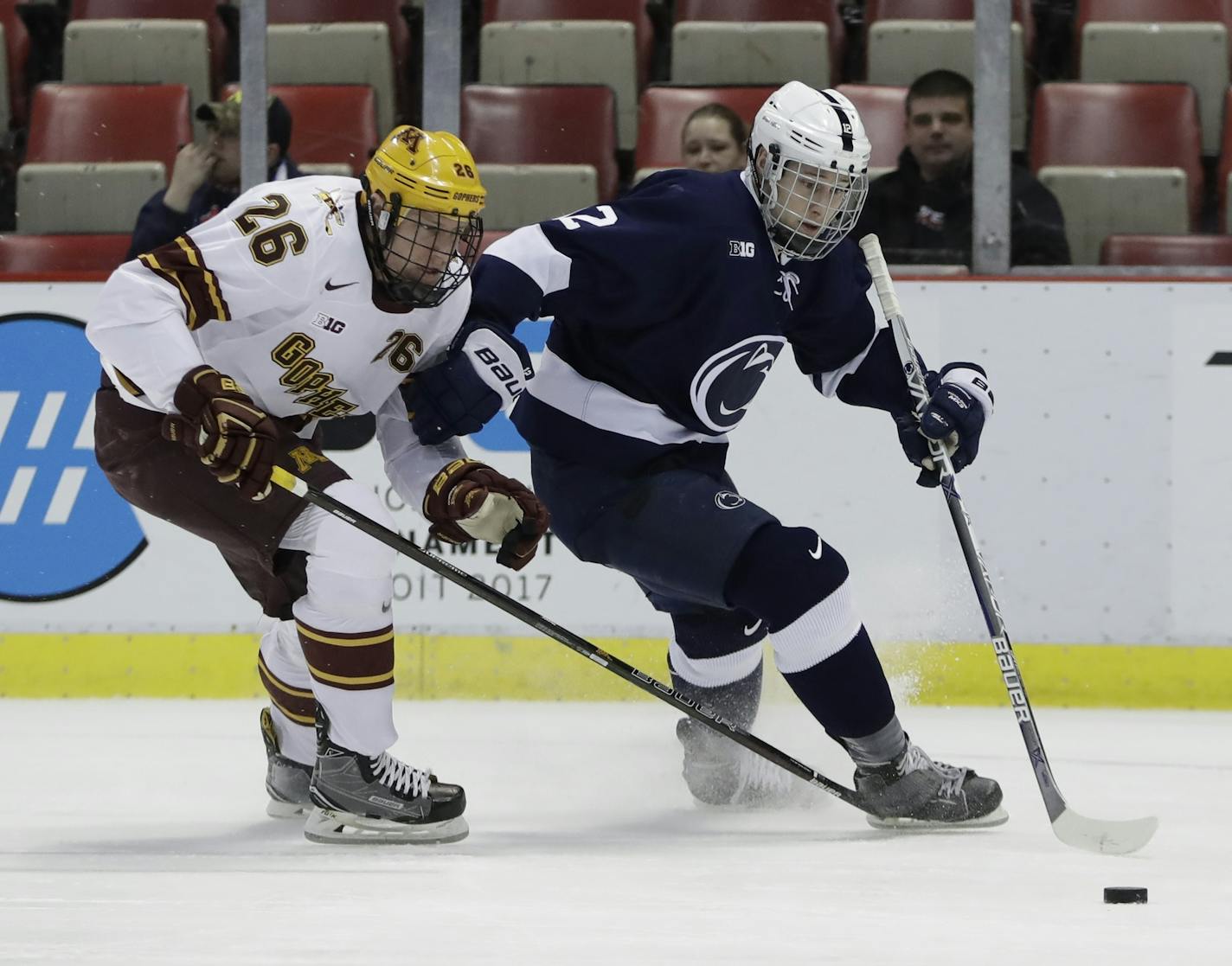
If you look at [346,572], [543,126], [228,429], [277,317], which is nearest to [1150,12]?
[543,126]

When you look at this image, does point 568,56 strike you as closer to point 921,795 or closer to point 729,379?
point 729,379

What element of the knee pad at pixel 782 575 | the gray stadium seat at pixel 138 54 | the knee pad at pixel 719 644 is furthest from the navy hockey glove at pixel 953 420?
the gray stadium seat at pixel 138 54

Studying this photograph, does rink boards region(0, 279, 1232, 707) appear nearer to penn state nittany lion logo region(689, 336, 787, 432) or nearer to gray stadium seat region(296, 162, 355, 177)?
gray stadium seat region(296, 162, 355, 177)

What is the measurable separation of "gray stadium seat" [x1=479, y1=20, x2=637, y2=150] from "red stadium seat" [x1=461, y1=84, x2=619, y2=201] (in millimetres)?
58

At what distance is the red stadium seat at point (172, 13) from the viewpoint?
4.85m

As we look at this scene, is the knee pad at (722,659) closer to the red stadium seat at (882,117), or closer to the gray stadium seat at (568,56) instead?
the red stadium seat at (882,117)

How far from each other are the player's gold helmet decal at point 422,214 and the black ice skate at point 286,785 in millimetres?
816

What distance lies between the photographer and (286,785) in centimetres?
294

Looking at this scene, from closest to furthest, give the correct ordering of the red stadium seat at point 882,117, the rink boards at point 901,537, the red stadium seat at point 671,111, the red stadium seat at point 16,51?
the rink boards at point 901,537 < the red stadium seat at point 882,117 < the red stadium seat at point 671,111 < the red stadium seat at point 16,51

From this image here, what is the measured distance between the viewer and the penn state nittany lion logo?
290 centimetres

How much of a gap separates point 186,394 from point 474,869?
0.78 metres

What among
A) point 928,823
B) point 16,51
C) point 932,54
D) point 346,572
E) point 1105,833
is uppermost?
point 932,54

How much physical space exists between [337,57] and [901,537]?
1.89 m

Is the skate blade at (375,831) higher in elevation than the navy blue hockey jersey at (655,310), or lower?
lower
